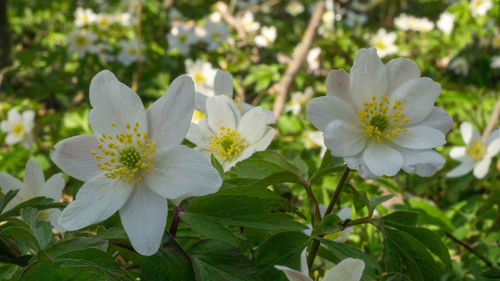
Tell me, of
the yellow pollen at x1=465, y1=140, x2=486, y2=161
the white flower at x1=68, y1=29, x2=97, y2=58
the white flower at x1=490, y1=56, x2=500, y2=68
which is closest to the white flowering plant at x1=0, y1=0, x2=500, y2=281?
the yellow pollen at x1=465, y1=140, x2=486, y2=161

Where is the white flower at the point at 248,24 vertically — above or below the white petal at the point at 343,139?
below

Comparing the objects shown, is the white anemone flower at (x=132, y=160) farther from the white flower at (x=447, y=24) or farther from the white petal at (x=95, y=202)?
the white flower at (x=447, y=24)

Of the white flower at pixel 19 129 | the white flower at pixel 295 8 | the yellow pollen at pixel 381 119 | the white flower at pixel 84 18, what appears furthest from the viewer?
the white flower at pixel 295 8

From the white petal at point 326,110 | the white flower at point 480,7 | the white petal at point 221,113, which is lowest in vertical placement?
the white petal at point 221,113

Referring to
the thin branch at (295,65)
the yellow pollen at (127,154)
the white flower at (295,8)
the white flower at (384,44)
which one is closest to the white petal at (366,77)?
the yellow pollen at (127,154)

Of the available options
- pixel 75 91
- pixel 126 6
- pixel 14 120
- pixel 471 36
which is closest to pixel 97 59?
pixel 75 91

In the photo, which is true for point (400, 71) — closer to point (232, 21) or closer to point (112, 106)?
point (112, 106)

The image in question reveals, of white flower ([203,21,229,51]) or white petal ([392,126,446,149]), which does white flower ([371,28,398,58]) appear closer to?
white flower ([203,21,229,51])
